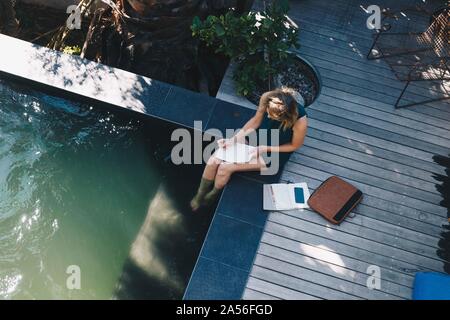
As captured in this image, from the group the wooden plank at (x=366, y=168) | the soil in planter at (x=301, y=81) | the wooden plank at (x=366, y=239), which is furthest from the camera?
the soil in planter at (x=301, y=81)

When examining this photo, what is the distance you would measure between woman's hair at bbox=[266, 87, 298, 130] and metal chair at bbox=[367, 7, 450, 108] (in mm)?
2245

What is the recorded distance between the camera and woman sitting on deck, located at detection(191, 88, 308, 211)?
14.8 ft

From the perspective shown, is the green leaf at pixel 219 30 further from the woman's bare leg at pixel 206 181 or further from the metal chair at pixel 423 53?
the metal chair at pixel 423 53

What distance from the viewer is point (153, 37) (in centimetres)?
598

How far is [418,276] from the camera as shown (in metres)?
4.54

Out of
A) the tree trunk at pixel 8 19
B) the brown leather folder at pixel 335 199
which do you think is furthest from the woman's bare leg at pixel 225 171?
the tree trunk at pixel 8 19

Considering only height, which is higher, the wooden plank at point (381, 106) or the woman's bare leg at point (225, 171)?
the wooden plank at point (381, 106)

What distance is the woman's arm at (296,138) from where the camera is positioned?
4648 millimetres

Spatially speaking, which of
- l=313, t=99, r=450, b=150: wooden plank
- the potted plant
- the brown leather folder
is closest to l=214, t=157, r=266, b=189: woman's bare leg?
the brown leather folder

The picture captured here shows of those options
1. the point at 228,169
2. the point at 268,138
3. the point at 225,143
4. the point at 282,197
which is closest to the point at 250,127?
the point at 268,138

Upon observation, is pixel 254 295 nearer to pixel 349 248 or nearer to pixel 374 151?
pixel 349 248

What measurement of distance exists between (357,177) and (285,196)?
89 centimetres

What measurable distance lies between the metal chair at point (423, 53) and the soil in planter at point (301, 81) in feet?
2.91

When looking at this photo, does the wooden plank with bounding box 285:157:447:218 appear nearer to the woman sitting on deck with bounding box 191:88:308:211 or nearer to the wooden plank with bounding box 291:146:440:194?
the wooden plank with bounding box 291:146:440:194
